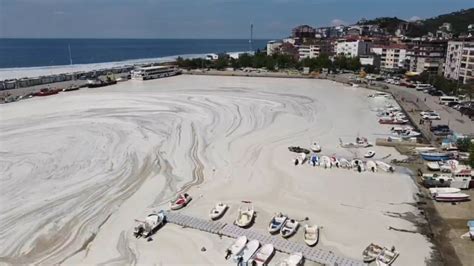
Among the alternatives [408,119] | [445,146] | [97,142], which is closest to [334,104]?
[408,119]

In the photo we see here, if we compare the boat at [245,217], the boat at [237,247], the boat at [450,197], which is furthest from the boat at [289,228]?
the boat at [450,197]

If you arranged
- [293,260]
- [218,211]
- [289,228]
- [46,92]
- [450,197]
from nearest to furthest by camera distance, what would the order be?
1. [293,260]
2. [289,228]
3. [218,211]
4. [450,197]
5. [46,92]

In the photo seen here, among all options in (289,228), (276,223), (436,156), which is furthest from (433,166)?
(276,223)

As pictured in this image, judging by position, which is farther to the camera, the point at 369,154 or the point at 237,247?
the point at 369,154

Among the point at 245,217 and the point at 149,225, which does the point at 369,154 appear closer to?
the point at 245,217

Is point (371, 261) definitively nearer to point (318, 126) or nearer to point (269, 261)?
point (269, 261)

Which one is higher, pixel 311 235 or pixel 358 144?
pixel 358 144

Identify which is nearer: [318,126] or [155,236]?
[155,236]
